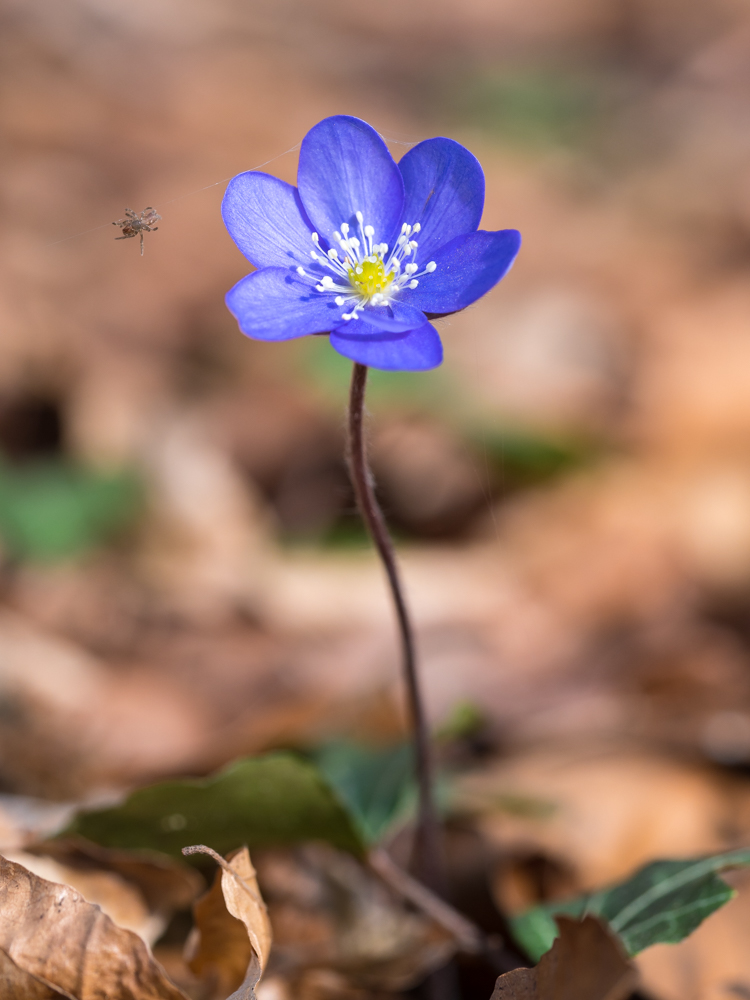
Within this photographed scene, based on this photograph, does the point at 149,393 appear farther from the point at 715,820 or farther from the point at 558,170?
the point at 558,170

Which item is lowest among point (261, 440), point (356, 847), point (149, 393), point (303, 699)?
point (356, 847)

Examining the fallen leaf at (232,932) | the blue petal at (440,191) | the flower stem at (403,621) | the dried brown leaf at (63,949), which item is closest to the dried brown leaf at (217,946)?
the fallen leaf at (232,932)

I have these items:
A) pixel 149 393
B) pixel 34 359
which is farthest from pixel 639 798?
pixel 34 359

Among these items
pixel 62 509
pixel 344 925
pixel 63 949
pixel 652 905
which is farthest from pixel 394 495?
pixel 63 949

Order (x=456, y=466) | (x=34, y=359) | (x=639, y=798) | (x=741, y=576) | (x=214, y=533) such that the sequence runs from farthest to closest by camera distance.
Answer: (x=34, y=359)
(x=456, y=466)
(x=214, y=533)
(x=741, y=576)
(x=639, y=798)

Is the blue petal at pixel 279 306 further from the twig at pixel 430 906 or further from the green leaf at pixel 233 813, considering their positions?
the twig at pixel 430 906

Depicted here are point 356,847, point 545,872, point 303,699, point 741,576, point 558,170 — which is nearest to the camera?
point 356,847
